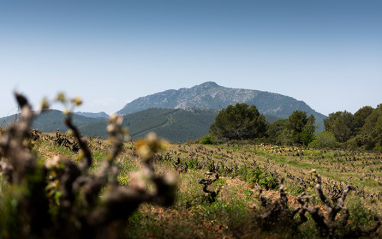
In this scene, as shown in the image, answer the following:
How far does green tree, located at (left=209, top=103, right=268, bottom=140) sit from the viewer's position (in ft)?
173

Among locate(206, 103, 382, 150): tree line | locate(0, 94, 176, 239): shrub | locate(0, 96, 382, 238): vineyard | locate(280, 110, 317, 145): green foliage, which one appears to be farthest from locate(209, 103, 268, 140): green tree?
locate(0, 94, 176, 239): shrub

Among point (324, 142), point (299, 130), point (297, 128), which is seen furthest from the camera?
point (299, 130)

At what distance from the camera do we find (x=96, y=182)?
2.02 m

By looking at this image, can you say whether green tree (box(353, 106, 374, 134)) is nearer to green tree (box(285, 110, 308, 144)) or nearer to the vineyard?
green tree (box(285, 110, 308, 144))

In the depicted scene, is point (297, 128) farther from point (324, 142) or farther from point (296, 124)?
point (324, 142)

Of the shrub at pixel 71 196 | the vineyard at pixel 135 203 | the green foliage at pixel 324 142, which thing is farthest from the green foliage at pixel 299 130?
the shrub at pixel 71 196

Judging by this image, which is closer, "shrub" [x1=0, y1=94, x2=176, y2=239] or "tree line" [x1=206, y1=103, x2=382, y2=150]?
"shrub" [x1=0, y1=94, x2=176, y2=239]

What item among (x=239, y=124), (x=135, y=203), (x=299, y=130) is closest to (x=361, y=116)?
(x=299, y=130)

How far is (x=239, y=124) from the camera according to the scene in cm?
5397

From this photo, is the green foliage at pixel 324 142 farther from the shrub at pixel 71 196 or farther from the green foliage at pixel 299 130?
the shrub at pixel 71 196

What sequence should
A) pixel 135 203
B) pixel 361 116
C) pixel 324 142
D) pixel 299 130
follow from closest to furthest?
pixel 135 203 → pixel 324 142 → pixel 299 130 → pixel 361 116

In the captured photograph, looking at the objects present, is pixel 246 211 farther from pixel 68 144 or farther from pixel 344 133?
pixel 344 133

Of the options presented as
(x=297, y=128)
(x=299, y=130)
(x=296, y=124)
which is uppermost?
(x=296, y=124)

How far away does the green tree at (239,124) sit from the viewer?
52719 millimetres
